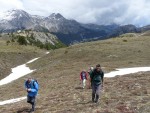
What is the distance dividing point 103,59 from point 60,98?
49502 millimetres

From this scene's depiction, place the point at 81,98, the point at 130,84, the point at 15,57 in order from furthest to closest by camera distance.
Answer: the point at 15,57
the point at 130,84
the point at 81,98

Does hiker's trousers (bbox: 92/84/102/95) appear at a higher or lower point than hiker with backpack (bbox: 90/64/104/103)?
lower

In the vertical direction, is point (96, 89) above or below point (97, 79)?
below

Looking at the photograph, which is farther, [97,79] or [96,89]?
[96,89]

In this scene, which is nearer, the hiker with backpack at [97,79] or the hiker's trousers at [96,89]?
the hiker's trousers at [96,89]

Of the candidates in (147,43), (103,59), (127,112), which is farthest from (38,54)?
(127,112)

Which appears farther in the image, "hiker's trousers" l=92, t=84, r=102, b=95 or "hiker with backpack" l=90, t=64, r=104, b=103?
"hiker with backpack" l=90, t=64, r=104, b=103

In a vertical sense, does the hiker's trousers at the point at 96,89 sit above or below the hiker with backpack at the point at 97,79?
below

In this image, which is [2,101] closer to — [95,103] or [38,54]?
[95,103]

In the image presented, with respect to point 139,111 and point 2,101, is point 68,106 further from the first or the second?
point 2,101

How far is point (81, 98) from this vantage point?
1347 inches

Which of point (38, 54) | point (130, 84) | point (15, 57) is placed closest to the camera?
point (130, 84)

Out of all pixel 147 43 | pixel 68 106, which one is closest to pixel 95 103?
pixel 68 106

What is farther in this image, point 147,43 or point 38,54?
point 38,54
